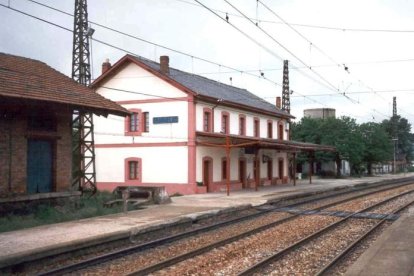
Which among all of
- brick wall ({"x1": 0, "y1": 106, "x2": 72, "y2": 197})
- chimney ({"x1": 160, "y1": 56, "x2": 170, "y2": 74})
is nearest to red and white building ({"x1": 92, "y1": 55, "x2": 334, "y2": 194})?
chimney ({"x1": 160, "y1": 56, "x2": 170, "y2": 74})

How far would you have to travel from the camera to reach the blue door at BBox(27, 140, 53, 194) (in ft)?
51.8

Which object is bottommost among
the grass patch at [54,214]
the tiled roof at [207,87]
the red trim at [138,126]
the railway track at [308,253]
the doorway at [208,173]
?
the railway track at [308,253]

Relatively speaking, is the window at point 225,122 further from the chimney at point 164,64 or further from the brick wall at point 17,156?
the brick wall at point 17,156

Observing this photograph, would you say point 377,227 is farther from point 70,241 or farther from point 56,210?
point 56,210

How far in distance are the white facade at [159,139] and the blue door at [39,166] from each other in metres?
10.9

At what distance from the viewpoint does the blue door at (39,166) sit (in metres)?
15.8

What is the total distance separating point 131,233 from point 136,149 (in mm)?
17052

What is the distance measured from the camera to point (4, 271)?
897cm

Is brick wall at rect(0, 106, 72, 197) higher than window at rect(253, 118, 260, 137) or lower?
lower

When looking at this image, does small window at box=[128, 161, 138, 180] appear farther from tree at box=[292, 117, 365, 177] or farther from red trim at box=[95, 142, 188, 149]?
tree at box=[292, 117, 365, 177]

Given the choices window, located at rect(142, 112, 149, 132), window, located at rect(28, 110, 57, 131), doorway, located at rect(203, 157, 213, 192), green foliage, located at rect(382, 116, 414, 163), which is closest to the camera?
window, located at rect(28, 110, 57, 131)

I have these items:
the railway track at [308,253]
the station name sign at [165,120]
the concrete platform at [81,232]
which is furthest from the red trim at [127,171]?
the railway track at [308,253]

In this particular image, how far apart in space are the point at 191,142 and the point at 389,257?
1863 cm

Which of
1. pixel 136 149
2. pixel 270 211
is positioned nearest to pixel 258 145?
pixel 136 149
